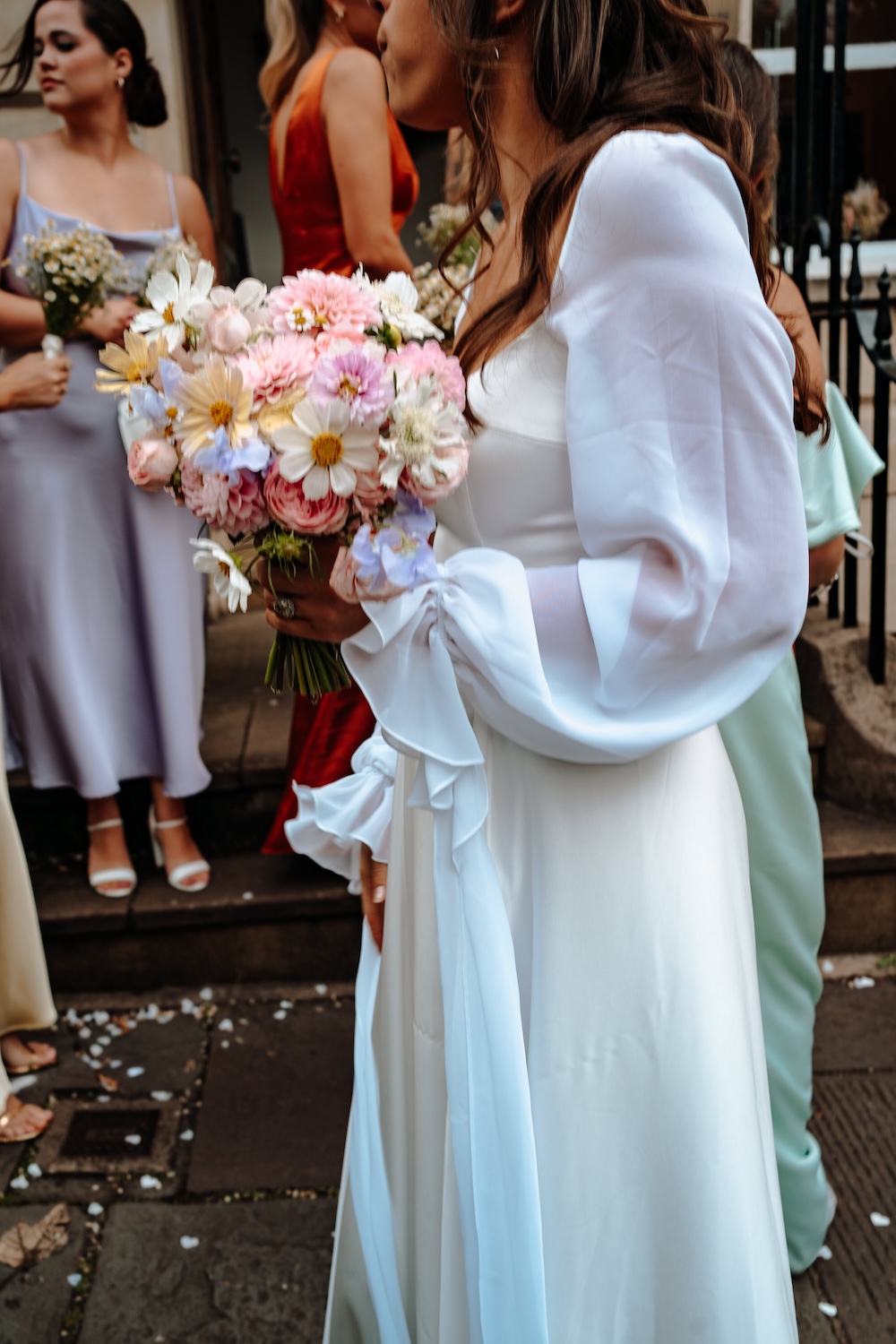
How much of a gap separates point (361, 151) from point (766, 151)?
1334 mm

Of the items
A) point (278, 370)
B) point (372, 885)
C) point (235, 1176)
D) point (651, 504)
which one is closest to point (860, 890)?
point (235, 1176)

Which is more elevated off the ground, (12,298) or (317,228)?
(317,228)

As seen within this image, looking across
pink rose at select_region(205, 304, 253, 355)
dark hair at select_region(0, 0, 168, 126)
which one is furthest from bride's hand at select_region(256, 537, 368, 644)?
dark hair at select_region(0, 0, 168, 126)

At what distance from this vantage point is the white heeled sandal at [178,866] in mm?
3742

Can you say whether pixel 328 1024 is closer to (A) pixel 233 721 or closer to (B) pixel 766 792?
(A) pixel 233 721

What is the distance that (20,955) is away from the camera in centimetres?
310

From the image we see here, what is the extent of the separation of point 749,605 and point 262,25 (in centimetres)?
815

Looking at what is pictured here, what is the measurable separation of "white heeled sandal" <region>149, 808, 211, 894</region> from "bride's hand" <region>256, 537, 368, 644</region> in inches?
97.2

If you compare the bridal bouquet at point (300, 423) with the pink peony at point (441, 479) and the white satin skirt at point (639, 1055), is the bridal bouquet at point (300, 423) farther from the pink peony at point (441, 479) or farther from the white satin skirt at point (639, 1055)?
the white satin skirt at point (639, 1055)

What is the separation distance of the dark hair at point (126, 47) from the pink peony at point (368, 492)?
113 inches

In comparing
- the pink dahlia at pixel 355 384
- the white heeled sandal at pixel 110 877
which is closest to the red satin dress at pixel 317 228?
the white heeled sandal at pixel 110 877

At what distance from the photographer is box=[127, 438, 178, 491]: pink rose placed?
1.40 m

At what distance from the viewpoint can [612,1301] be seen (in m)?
1.52

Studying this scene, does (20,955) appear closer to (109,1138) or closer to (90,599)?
(109,1138)
